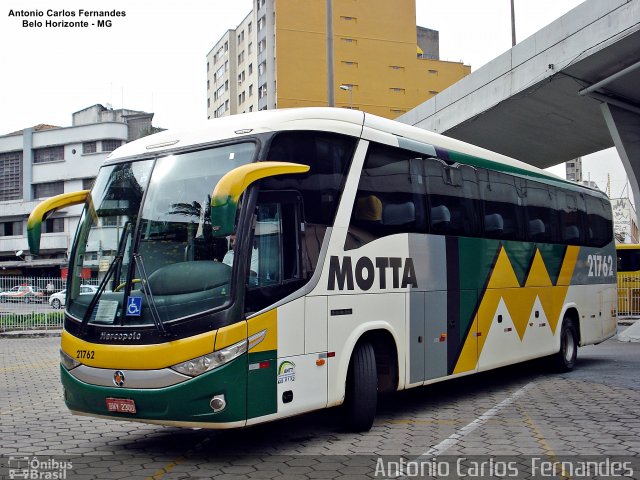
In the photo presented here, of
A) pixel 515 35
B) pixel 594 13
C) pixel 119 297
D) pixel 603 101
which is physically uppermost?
pixel 515 35

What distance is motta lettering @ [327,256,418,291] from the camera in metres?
7.97

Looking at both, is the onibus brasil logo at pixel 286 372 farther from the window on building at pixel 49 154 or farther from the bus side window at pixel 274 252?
the window on building at pixel 49 154

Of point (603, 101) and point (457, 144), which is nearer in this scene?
point (457, 144)

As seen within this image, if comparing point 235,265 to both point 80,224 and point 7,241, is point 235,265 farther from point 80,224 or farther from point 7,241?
point 7,241

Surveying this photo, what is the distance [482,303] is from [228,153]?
4987 mm

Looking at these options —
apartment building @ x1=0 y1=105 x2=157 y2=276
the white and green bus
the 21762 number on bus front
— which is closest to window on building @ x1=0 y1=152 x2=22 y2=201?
apartment building @ x1=0 y1=105 x2=157 y2=276

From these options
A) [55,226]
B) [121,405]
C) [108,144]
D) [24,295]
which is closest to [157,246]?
[121,405]

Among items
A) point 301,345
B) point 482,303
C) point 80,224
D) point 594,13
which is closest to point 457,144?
point 482,303

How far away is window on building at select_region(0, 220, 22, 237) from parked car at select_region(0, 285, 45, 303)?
4414cm

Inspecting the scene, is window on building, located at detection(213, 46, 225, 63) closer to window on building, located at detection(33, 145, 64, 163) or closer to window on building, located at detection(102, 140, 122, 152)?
window on building, located at detection(102, 140, 122, 152)

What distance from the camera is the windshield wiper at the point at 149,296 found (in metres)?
6.73

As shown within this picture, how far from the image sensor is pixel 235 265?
271 inches

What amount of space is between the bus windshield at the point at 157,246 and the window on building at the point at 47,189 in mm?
61268

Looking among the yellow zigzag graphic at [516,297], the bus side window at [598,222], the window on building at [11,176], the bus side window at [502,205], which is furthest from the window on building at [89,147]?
the bus side window at [502,205]
